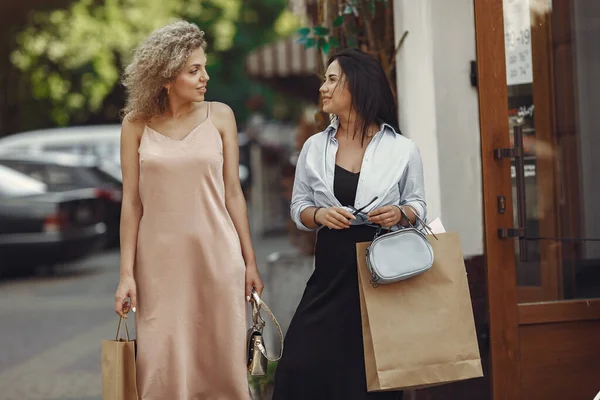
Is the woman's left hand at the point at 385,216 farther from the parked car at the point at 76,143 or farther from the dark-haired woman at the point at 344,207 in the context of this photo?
the parked car at the point at 76,143

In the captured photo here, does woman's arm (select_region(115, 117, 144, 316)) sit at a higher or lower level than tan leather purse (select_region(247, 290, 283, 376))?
higher

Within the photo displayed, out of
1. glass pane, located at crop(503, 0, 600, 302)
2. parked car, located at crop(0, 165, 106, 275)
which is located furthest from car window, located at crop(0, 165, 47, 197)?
glass pane, located at crop(503, 0, 600, 302)

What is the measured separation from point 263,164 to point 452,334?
17.3 m

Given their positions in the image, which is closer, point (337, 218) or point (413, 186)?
point (337, 218)

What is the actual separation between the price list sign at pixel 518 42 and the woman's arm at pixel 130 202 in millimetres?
1887

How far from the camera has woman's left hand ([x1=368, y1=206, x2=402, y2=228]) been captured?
3.79 m

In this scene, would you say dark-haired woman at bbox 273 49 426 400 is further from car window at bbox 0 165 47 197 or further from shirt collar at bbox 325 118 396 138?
car window at bbox 0 165 47 197

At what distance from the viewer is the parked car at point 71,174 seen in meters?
13.8

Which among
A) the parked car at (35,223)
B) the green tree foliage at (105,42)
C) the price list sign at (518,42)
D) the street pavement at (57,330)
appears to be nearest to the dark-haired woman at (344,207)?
the price list sign at (518,42)

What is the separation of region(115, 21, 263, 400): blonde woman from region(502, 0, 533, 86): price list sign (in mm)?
1620

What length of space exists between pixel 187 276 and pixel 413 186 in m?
0.97

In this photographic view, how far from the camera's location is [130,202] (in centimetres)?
407

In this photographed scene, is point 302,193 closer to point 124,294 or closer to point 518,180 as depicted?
point 124,294

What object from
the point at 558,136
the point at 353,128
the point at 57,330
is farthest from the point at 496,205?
the point at 57,330
